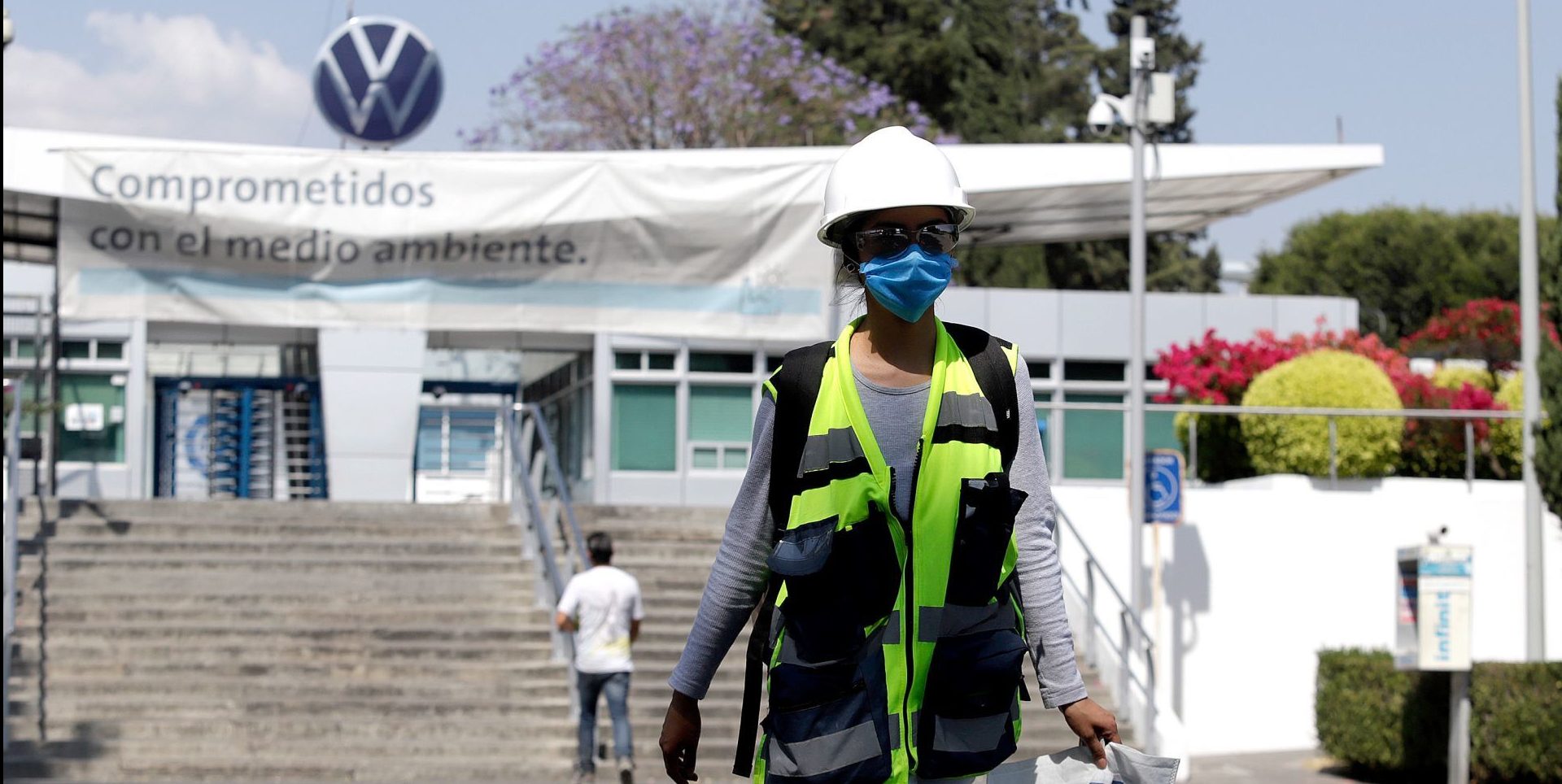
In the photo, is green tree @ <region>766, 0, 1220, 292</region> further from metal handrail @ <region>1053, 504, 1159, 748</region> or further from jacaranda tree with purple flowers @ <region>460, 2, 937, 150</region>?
metal handrail @ <region>1053, 504, 1159, 748</region>

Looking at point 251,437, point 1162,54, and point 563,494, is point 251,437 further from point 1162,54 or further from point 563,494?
point 1162,54

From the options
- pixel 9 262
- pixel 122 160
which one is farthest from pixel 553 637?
pixel 9 262

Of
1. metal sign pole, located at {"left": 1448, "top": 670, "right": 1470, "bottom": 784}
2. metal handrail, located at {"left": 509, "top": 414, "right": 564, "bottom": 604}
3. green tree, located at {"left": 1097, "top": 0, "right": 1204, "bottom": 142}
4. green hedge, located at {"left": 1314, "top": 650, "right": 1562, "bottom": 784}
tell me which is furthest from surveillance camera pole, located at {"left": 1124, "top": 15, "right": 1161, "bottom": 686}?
green tree, located at {"left": 1097, "top": 0, "right": 1204, "bottom": 142}

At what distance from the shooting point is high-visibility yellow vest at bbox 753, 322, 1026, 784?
319 centimetres

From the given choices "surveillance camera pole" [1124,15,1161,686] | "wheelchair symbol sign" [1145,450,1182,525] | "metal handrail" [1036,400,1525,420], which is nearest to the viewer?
"surveillance camera pole" [1124,15,1161,686]

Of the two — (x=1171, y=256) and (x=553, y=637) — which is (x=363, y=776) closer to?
(x=553, y=637)

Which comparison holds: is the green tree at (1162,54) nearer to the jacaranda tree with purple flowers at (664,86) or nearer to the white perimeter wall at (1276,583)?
the jacaranda tree with purple flowers at (664,86)

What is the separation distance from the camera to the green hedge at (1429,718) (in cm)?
1396

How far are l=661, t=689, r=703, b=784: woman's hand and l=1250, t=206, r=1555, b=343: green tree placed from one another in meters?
55.4

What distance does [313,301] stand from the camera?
18.0 m

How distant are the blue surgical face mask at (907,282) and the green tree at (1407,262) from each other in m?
55.4

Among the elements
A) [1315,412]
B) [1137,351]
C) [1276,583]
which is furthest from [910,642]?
[1315,412]

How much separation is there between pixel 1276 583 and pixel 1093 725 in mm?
15011

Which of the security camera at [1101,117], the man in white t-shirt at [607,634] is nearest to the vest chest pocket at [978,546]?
the man in white t-shirt at [607,634]
